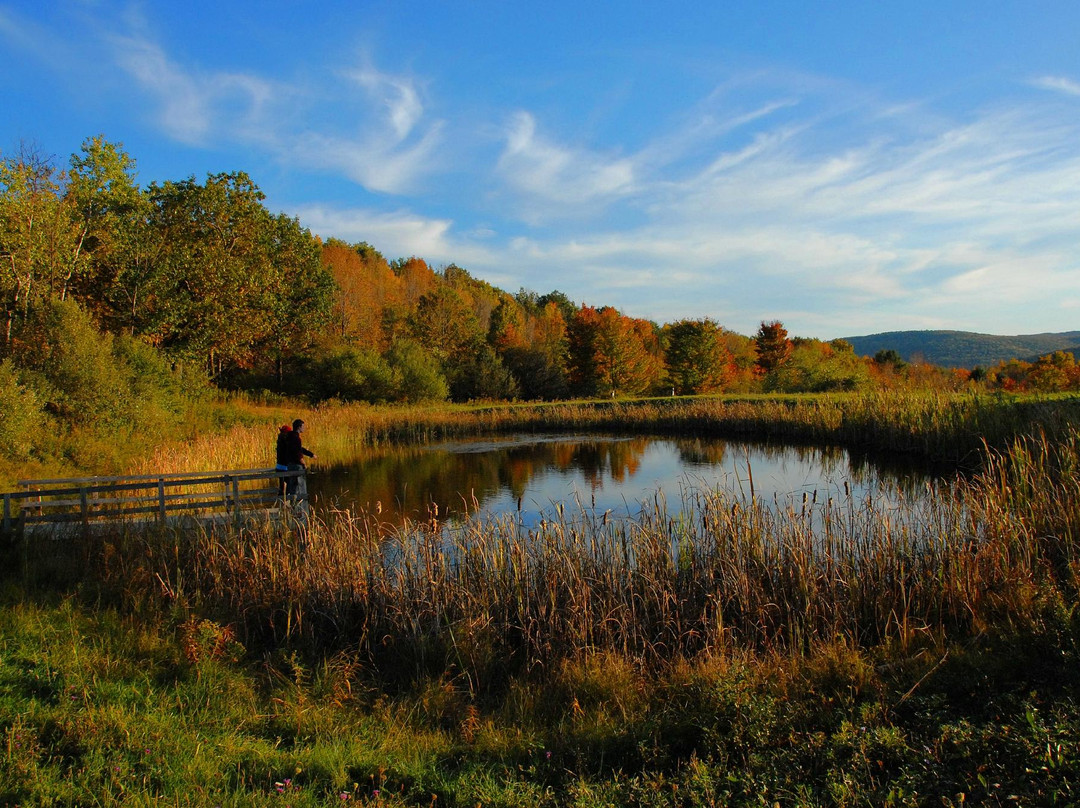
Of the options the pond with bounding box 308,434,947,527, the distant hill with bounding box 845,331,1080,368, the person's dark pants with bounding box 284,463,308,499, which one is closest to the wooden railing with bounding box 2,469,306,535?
the person's dark pants with bounding box 284,463,308,499

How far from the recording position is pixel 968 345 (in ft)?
408

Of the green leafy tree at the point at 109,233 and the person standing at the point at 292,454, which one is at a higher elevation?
the green leafy tree at the point at 109,233

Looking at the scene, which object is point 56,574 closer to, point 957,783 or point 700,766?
point 700,766

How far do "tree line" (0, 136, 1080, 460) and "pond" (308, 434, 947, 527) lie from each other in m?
6.81

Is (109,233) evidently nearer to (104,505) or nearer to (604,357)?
(104,505)

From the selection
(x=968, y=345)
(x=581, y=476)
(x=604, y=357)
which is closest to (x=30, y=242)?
(x=581, y=476)

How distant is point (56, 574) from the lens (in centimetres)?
716

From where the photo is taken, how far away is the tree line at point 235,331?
17.4 metres

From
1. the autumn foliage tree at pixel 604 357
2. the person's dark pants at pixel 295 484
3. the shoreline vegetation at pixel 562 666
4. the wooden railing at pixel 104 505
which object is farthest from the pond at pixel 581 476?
the autumn foliage tree at pixel 604 357

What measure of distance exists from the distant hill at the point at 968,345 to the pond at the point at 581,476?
3778 inches

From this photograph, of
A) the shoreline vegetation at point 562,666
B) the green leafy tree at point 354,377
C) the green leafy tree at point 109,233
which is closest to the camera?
the shoreline vegetation at point 562,666

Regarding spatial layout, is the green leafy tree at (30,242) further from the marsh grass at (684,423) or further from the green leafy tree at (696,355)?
the green leafy tree at (696,355)

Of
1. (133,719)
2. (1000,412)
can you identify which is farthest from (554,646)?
(1000,412)

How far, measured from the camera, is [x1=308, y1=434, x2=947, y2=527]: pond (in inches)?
533
